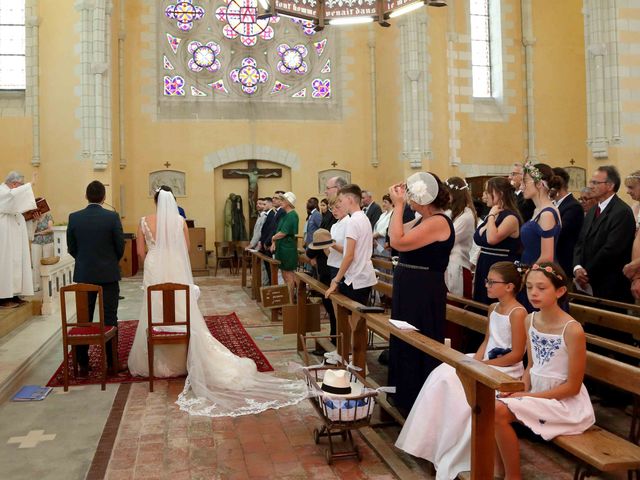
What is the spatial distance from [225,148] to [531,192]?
12027 millimetres

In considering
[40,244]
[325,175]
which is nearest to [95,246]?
[40,244]

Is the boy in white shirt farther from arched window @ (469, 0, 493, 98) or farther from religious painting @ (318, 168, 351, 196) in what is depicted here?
arched window @ (469, 0, 493, 98)

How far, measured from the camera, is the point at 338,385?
3.59 metres

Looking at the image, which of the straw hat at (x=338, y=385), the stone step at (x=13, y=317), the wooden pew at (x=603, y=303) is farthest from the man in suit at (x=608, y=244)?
the stone step at (x=13, y=317)

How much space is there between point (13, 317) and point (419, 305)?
514cm

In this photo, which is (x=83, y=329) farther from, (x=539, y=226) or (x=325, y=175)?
(x=325, y=175)

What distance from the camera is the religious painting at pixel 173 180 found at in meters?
15.1

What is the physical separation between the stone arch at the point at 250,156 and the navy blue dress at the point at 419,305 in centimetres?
1213

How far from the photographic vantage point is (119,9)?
48.2ft

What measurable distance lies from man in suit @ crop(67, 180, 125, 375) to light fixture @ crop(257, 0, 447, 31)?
246 centimetres

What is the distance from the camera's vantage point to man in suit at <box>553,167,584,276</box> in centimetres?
496

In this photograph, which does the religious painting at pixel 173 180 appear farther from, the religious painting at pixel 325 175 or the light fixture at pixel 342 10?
the light fixture at pixel 342 10

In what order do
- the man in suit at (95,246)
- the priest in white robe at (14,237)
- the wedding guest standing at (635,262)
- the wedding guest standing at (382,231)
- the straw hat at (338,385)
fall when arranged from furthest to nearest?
the wedding guest standing at (382,231) < the priest in white robe at (14,237) < the man in suit at (95,246) < the wedding guest standing at (635,262) < the straw hat at (338,385)

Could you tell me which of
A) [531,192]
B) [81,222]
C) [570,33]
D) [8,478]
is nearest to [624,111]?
[570,33]
